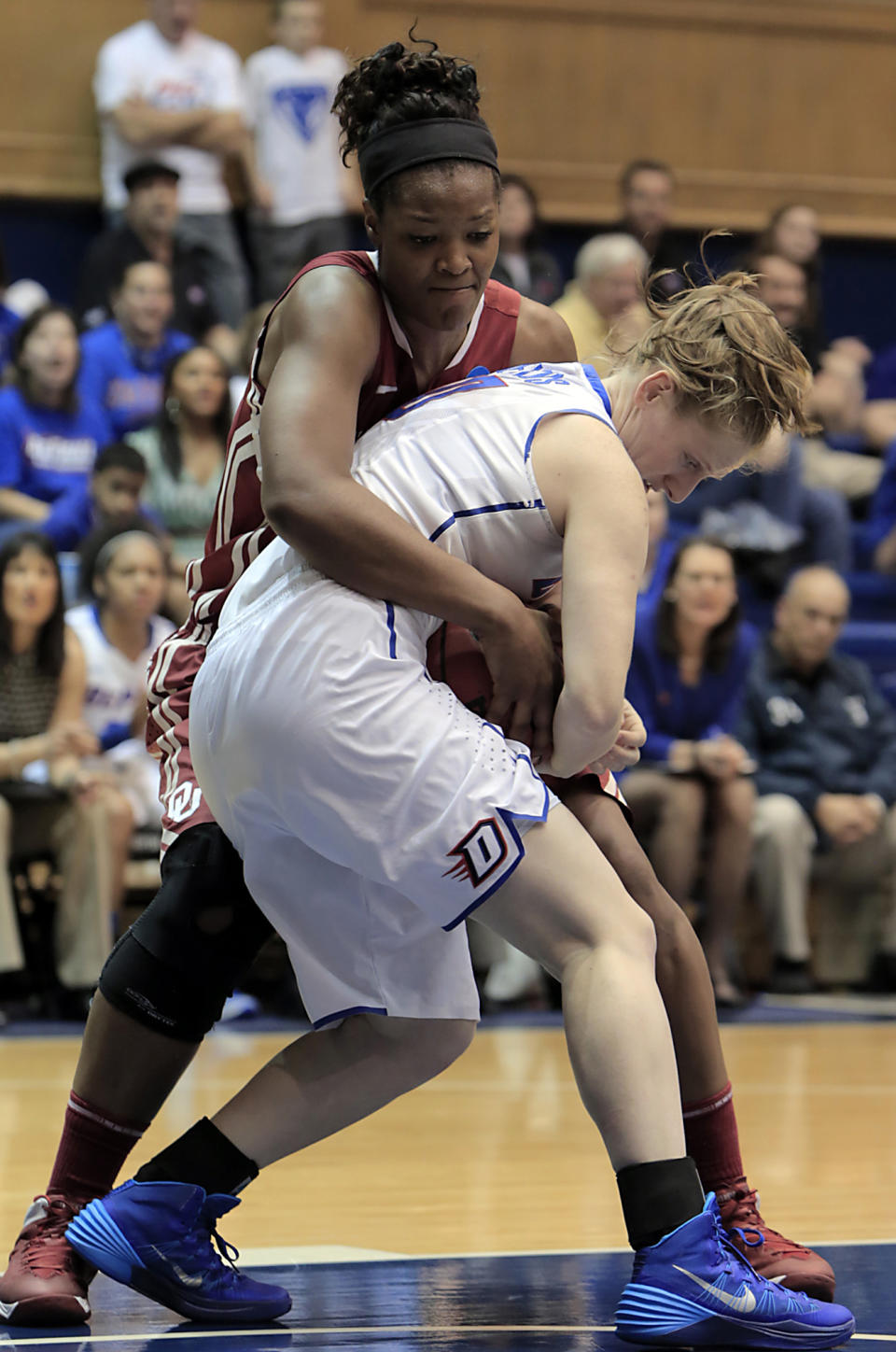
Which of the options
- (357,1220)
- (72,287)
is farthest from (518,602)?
(72,287)

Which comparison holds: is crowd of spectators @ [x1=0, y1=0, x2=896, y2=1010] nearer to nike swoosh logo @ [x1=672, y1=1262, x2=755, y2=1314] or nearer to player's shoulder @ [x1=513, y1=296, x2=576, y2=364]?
player's shoulder @ [x1=513, y1=296, x2=576, y2=364]

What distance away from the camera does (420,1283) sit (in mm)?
2691

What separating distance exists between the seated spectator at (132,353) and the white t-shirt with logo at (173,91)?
3.18 ft

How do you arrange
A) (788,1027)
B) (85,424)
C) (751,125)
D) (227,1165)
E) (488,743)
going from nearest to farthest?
(488,743) → (227,1165) → (788,1027) → (85,424) → (751,125)

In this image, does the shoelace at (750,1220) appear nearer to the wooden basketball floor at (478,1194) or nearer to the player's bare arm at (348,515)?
the wooden basketball floor at (478,1194)

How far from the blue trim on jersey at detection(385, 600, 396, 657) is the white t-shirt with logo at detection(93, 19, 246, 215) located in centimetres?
623

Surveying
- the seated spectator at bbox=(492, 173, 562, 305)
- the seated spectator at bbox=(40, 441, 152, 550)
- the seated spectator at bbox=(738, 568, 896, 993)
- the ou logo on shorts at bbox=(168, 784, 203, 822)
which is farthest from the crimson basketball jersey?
the seated spectator at bbox=(492, 173, 562, 305)

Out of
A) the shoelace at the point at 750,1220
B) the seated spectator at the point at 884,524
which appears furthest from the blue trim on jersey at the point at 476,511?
the seated spectator at the point at 884,524

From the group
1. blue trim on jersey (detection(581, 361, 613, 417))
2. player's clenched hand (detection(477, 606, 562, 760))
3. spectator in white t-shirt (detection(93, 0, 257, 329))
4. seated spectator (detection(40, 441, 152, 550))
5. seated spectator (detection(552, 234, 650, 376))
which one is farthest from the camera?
Result: spectator in white t-shirt (detection(93, 0, 257, 329))

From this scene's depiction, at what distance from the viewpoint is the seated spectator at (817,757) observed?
6.34m

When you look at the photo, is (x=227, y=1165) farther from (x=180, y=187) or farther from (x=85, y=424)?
(x=180, y=187)

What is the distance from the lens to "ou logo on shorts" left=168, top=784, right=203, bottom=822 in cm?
262

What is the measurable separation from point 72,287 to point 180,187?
85 cm

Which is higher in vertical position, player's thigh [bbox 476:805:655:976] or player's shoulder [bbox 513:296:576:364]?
player's shoulder [bbox 513:296:576:364]
